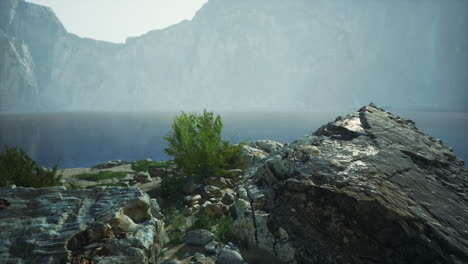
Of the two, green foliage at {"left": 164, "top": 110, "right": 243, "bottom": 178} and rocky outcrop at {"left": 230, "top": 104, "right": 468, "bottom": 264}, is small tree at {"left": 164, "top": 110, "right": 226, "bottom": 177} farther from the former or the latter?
rocky outcrop at {"left": 230, "top": 104, "right": 468, "bottom": 264}

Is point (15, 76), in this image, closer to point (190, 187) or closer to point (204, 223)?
point (190, 187)

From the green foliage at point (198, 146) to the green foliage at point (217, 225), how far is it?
8.65 ft

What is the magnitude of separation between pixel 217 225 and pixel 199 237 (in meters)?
0.94

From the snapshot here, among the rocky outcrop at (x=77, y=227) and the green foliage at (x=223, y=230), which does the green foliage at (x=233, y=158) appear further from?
the rocky outcrop at (x=77, y=227)

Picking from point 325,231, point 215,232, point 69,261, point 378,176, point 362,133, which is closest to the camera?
point 69,261

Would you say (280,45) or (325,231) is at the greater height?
(280,45)

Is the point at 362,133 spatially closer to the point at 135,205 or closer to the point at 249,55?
the point at 135,205

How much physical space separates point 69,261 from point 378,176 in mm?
5642

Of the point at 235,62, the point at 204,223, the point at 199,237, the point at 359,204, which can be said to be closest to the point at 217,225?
the point at 204,223

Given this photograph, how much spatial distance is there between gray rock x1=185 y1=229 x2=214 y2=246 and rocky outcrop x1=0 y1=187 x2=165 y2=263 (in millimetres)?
783

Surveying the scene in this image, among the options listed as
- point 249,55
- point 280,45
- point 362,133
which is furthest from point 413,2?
point 362,133

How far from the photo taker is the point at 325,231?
4.51 metres

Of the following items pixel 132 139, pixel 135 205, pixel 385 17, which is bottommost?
pixel 132 139

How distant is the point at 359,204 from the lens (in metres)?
4.27
